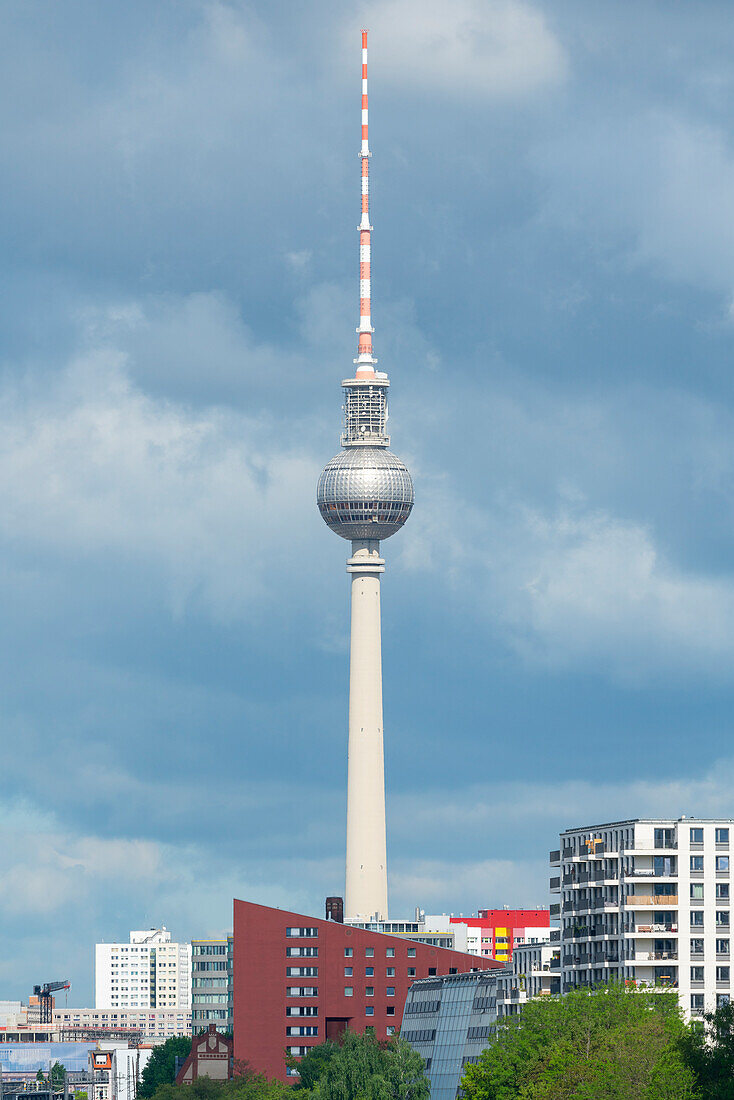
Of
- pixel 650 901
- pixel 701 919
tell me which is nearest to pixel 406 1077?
pixel 650 901

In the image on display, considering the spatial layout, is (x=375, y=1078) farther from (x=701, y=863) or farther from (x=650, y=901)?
(x=701, y=863)

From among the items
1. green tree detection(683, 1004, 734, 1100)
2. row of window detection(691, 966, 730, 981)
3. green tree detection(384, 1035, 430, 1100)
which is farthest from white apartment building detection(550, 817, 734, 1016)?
green tree detection(683, 1004, 734, 1100)

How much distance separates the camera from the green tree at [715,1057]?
414 feet

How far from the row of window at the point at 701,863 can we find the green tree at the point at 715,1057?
57.0 meters

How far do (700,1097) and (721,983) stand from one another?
6598 centimetres

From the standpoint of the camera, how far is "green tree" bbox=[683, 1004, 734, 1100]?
414ft

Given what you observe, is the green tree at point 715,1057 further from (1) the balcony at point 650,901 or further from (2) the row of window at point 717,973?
(1) the balcony at point 650,901

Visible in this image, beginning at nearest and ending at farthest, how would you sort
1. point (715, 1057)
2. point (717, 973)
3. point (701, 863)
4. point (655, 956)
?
point (715, 1057), point (717, 973), point (655, 956), point (701, 863)

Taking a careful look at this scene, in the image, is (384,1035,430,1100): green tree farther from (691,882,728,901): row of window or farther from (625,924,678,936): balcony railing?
(691,882,728,901): row of window

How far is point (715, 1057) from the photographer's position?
431ft

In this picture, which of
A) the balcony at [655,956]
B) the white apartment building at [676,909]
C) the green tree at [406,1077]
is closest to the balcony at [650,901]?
the white apartment building at [676,909]

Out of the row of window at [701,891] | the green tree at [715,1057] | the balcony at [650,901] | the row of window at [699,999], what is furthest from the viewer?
the row of window at [701,891]

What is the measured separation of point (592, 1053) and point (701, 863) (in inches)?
2070

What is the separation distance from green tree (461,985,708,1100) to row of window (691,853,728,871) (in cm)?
3075
